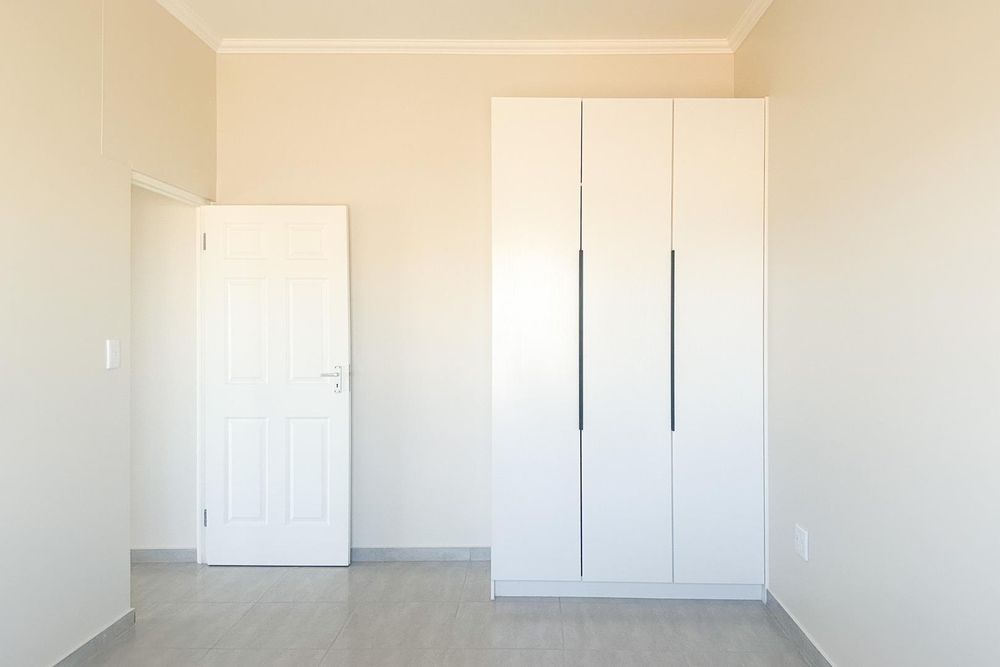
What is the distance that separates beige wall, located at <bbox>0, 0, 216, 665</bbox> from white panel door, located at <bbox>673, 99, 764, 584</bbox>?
2.52 m

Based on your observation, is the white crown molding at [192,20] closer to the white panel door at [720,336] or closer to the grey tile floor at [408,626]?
the white panel door at [720,336]

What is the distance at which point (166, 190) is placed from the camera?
318 centimetres

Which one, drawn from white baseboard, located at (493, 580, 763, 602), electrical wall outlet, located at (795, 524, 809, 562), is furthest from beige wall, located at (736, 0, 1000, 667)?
white baseboard, located at (493, 580, 763, 602)

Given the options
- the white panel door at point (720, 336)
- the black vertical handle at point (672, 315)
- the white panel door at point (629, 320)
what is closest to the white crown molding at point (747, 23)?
the white panel door at point (720, 336)

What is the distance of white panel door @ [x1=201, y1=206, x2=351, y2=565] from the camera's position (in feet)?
11.6

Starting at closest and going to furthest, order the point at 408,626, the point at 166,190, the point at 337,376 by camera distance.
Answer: the point at 408,626 < the point at 166,190 < the point at 337,376

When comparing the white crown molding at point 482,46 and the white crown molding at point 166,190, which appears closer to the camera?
the white crown molding at point 166,190

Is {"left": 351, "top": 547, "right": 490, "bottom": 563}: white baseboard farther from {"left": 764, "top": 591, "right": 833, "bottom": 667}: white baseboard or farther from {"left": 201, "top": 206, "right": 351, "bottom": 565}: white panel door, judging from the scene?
{"left": 764, "top": 591, "right": 833, "bottom": 667}: white baseboard

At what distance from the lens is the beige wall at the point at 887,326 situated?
64.2 inches

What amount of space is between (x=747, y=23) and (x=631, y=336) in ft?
5.71

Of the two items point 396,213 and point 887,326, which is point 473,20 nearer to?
point 396,213

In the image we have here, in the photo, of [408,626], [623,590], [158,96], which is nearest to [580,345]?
[623,590]

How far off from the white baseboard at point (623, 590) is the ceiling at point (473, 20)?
9.33 feet

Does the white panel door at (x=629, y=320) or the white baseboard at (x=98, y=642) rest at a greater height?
the white panel door at (x=629, y=320)
